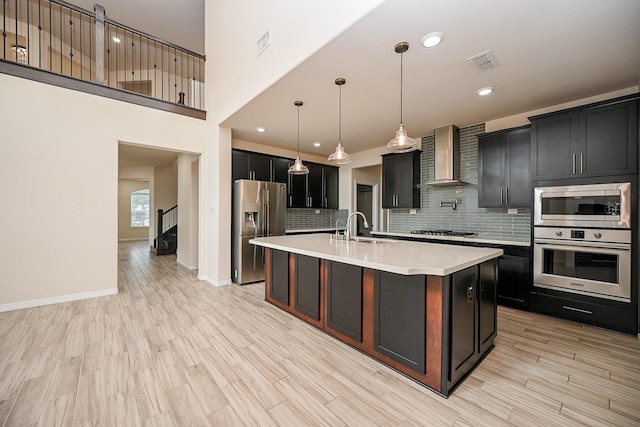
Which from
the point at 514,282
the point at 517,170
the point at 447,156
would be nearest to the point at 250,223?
the point at 447,156

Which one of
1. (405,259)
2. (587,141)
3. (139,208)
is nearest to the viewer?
(405,259)

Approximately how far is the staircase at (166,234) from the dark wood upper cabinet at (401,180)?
243 inches

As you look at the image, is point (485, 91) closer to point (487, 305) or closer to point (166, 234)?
point (487, 305)

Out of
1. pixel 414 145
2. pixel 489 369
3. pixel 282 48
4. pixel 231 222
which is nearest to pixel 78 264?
pixel 231 222

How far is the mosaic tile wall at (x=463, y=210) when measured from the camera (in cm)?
385

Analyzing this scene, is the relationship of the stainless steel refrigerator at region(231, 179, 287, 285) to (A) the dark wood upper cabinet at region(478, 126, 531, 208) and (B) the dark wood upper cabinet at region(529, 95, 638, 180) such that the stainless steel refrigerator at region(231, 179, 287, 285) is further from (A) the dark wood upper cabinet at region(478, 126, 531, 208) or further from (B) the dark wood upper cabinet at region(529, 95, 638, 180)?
(B) the dark wood upper cabinet at region(529, 95, 638, 180)

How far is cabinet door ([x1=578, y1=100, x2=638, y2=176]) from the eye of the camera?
258 centimetres

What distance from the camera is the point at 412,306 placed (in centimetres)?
186

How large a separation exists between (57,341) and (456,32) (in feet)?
14.4

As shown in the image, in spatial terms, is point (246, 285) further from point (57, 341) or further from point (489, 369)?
point (489, 369)

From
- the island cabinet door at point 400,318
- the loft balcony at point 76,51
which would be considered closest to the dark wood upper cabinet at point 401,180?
the island cabinet door at point 400,318

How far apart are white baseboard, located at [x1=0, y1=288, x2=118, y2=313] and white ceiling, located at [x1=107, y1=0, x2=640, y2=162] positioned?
3.12m

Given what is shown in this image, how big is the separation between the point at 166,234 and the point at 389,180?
21.8 feet

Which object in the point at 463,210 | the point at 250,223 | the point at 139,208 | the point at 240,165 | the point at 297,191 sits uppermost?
the point at 240,165
